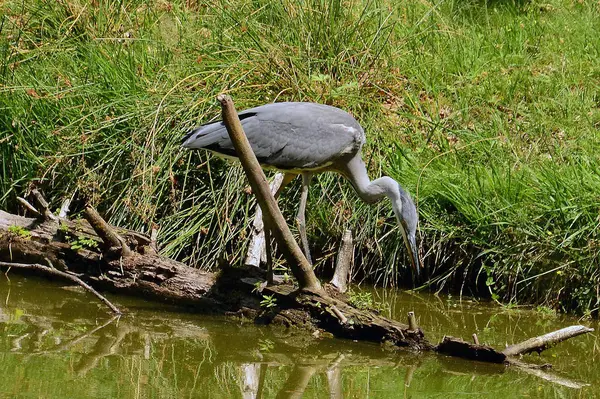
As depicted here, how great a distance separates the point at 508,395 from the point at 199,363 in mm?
1592

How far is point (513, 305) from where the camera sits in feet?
21.8

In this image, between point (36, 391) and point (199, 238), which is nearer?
point (36, 391)

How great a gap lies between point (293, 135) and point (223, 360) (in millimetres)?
1782

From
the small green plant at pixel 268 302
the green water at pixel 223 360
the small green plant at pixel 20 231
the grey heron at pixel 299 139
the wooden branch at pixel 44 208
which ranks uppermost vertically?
the grey heron at pixel 299 139

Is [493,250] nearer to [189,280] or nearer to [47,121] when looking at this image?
[189,280]

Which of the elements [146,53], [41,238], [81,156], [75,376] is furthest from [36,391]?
[146,53]

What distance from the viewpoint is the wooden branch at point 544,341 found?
16.9 ft

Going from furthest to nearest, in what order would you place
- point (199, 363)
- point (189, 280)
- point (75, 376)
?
point (189, 280)
point (199, 363)
point (75, 376)

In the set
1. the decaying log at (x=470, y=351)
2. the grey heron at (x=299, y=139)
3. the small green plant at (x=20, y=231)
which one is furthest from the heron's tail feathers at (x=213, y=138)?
the decaying log at (x=470, y=351)

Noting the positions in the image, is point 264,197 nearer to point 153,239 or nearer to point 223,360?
point 223,360

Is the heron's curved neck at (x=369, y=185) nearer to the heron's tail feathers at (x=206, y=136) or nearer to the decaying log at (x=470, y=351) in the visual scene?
the heron's tail feathers at (x=206, y=136)

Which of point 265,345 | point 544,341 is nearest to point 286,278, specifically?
point 265,345

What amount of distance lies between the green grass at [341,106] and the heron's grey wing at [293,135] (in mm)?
732

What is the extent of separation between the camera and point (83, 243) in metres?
6.20
